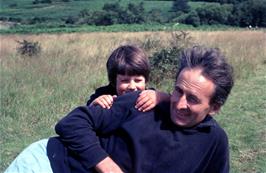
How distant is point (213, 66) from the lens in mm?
2197

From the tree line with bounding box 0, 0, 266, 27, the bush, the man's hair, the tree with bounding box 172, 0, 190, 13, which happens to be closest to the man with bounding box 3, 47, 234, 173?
the man's hair

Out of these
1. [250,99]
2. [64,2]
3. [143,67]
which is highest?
[143,67]

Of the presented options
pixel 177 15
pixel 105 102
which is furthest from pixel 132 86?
pixel 177 15

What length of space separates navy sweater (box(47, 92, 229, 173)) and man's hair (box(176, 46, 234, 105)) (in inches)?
5.9

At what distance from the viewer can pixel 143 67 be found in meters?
3.08

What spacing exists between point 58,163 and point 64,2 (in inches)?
2553

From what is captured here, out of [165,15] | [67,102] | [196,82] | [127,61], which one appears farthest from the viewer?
[165,15]

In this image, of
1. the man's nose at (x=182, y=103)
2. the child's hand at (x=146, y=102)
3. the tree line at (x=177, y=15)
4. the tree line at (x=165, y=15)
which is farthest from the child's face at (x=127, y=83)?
the tree line at (x=165, y=15)

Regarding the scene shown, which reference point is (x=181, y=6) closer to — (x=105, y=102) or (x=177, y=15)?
(x=177, y=15)

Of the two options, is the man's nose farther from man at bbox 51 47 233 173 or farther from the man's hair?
the man's hair

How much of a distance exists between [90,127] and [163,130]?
0.32 meters

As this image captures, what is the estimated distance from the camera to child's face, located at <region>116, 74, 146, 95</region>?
309 centimetres

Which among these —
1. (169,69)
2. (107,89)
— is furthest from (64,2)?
(107,89)

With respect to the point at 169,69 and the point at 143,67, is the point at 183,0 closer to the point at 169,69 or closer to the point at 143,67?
the point at 169,69
